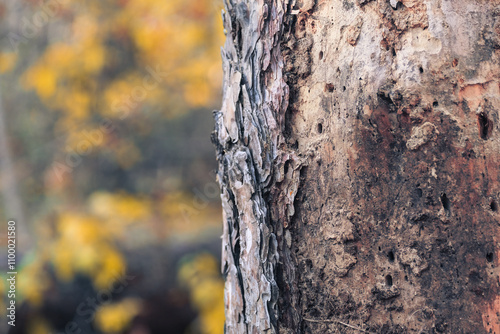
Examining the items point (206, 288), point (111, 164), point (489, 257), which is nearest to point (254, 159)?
point (489, 257)

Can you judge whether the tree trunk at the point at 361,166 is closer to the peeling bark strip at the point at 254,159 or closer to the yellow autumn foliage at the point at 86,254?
the peeling bark strip at the point at 254,159

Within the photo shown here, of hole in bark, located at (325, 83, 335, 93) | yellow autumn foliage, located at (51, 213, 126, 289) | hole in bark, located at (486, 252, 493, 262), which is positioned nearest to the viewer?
hole in bark, located at (486, 252, 493, 262)

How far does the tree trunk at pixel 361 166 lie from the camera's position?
0.69 meters

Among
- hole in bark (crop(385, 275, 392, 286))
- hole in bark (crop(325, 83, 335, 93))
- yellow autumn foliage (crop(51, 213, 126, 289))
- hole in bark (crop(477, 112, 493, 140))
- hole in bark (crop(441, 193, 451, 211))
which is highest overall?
yellow autumn foliage (crop(51, 213, 126, 289))

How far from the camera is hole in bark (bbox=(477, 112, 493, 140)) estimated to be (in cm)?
69

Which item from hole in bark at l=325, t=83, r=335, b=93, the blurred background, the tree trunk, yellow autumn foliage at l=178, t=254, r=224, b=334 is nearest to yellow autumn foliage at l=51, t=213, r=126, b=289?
the blurred background

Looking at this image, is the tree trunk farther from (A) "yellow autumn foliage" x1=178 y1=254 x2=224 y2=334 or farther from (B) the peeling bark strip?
(A) "yellow autumn foliage" x1=178 y1=254 x2=224 y2=334

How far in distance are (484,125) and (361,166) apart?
210 millimetres

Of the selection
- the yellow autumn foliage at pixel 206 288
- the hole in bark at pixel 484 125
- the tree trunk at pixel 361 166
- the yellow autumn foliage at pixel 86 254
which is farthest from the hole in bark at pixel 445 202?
the yellow autumn foliage at pixel 86 254

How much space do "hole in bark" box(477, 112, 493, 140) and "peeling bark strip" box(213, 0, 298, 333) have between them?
0.33 meters

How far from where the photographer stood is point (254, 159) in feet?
2.71

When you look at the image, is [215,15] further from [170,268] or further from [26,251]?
[26,251]

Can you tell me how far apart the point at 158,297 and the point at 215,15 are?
1.63 metres

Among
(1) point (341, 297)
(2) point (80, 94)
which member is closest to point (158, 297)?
(2) point (80, 94)
